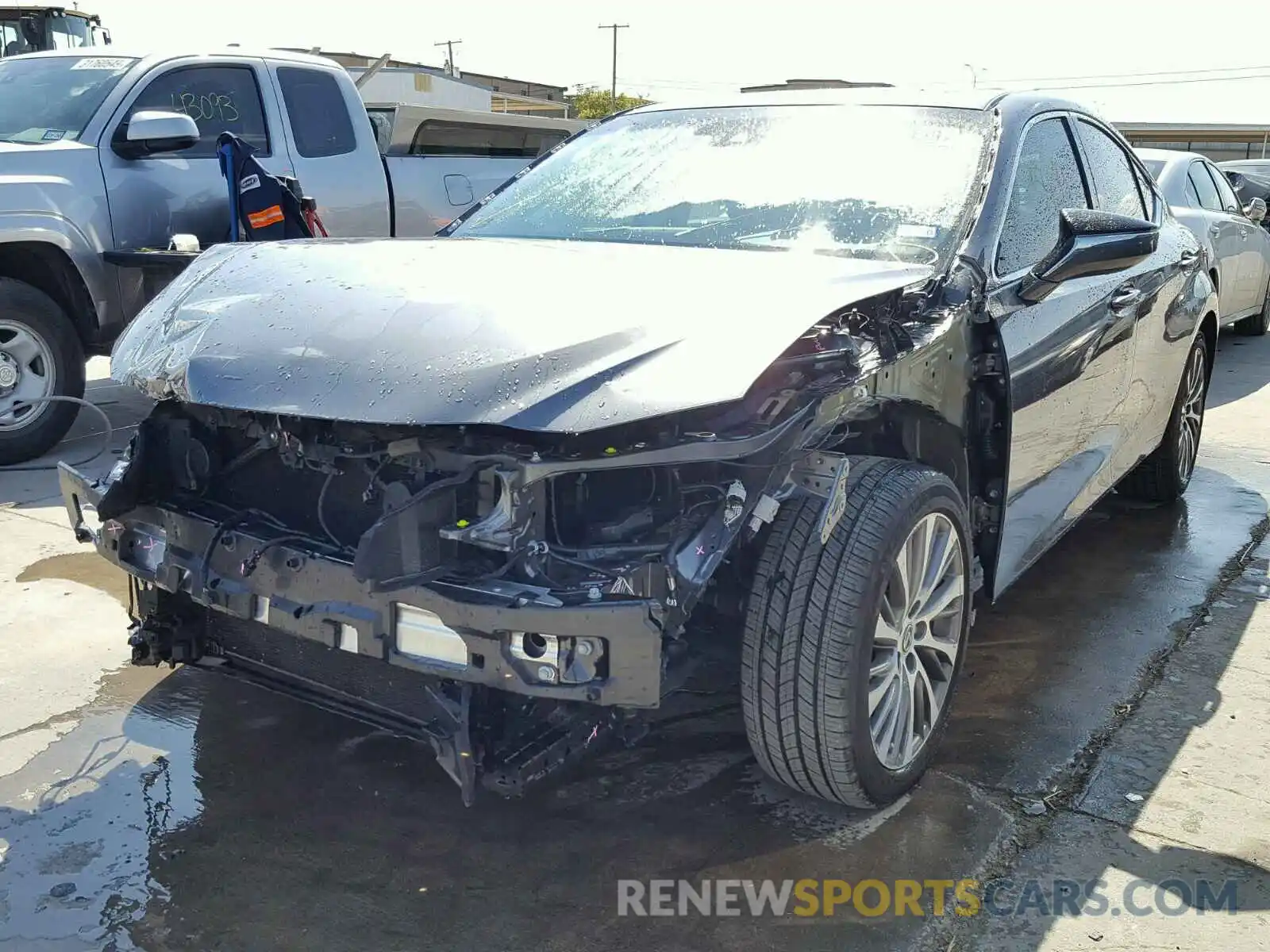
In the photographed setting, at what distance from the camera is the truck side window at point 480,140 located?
826 cm

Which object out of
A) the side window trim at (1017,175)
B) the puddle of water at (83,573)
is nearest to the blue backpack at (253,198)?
the puddle of water at (83,573)

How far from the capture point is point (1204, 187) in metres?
9.55

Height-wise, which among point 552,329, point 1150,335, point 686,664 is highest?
point 552,329

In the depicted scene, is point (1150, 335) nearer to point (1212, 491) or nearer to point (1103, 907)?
point (1212, 491)

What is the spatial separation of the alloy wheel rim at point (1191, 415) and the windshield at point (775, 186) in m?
2.32

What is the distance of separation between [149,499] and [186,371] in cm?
43

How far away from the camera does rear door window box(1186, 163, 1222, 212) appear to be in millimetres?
9336

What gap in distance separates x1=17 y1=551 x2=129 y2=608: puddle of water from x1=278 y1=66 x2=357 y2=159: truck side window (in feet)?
11.1

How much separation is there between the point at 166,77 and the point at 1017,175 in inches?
200

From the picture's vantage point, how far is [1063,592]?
14.8 feet

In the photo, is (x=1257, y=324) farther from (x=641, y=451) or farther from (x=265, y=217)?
(x=641, y=451)

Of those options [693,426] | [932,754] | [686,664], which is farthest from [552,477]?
[932,754]

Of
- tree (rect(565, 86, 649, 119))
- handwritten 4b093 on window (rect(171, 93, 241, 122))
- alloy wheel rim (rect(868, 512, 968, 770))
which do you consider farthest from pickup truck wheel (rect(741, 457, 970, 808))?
tree (rect(565, 86, 649, 119))

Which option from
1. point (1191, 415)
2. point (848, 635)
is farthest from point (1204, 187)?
point (848, 635)
